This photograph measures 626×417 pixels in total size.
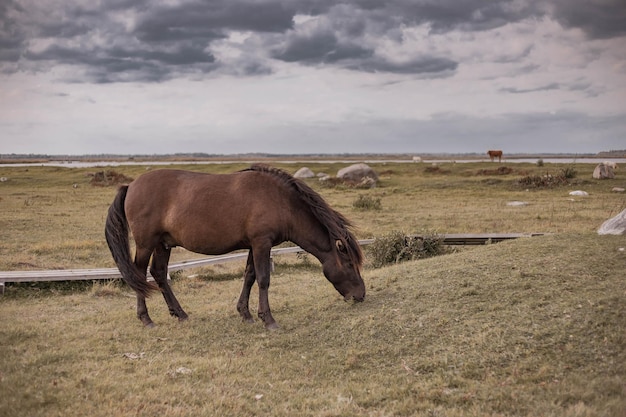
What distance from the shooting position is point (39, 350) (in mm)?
7207

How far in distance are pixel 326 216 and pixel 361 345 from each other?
93.1 inches

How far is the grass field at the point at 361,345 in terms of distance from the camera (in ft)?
17.4

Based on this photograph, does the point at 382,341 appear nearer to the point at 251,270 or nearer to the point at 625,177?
the point at 251,270

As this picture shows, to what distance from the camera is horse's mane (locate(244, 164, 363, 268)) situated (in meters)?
8.64

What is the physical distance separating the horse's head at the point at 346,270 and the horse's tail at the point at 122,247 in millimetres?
2968

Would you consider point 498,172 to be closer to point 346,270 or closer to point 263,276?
point 346,270

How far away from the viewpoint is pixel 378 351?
268 inches

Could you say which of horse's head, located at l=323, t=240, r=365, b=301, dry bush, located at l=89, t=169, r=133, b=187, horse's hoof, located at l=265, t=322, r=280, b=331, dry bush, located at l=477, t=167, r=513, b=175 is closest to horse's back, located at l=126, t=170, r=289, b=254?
horse's head, located at l=323, t=240, r=365, b=301

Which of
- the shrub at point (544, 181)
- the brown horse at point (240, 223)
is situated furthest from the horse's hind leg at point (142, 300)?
the shrub at point (544, 181)

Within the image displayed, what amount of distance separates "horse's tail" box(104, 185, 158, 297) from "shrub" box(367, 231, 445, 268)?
22.6ft

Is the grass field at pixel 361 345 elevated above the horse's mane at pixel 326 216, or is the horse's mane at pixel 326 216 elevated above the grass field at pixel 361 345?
the horse's mane at pixel 326 216

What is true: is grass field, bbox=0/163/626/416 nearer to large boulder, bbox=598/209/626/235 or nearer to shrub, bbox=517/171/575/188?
large boulder, bbox=598/209/626/235

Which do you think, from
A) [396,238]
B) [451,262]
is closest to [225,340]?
[451,262]

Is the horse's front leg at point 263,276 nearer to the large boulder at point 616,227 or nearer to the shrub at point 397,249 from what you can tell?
the shrub at point 397,249
